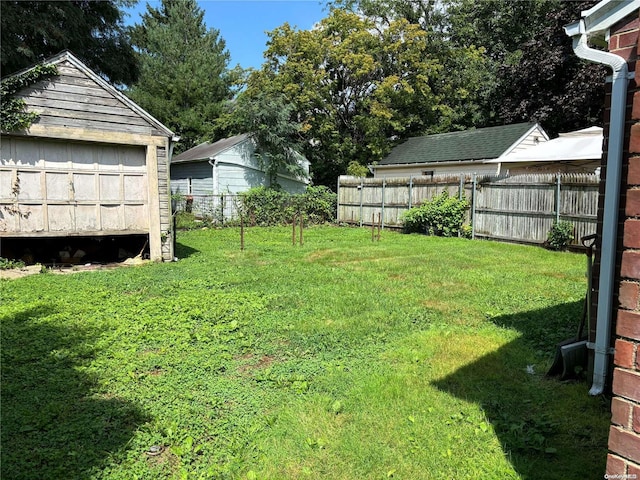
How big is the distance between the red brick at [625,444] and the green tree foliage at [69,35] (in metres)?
13.2

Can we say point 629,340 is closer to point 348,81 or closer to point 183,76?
point 348,81

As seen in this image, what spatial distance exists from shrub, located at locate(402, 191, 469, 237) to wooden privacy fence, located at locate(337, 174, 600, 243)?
26 cm

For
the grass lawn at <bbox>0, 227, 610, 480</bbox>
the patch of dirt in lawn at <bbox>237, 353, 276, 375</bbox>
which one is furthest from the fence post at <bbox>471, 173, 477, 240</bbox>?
the patch of dirt in lawn at <bbox>237, 353, 276, 375</bbox>

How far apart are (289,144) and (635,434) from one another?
61.0ft

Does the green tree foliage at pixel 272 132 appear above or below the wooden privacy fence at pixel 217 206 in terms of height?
above

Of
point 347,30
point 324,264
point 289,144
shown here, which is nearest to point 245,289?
point 324,264

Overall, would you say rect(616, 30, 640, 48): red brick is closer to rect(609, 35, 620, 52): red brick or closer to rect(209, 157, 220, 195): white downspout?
rect(609, 35, 620, 52): red brick

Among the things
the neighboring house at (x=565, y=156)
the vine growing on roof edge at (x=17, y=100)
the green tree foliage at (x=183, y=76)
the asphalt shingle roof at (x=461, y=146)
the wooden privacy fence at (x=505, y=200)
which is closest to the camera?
the vine growing on roof edge at (x=17, y=100)

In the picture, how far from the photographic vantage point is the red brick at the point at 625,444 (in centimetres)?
142

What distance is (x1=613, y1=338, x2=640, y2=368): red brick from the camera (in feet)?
4.62

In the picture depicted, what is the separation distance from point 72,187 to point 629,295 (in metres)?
8.87

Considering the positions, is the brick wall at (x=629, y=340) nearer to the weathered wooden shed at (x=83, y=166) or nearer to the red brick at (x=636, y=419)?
the red brick at (x=636, y=419)

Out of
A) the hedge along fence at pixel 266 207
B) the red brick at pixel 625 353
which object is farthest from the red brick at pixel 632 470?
the hedge along fence at pixel 266 207

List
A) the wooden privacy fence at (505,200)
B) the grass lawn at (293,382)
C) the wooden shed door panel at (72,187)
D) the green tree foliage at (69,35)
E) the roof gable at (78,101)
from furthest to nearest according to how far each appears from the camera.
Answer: the green tree foliage at (69,35) < the wooden privacy fence at (505,200) < the wooden shed door panel at (72,187) < the roof gable at (78,101) < the grass lawn at (293,382)
